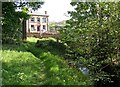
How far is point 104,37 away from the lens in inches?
156

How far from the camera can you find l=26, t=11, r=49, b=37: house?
336 centimetres

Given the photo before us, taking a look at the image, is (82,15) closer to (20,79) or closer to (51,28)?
(51,28)

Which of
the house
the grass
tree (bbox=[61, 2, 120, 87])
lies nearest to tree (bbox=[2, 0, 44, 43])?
the house

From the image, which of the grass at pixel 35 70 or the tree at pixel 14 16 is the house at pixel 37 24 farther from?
the grass at pixel 35 70

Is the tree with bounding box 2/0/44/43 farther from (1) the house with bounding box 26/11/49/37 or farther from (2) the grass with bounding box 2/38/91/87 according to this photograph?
(2) the grass with bounding box 2/38/91/87

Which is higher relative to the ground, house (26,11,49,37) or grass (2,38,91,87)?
house (26,11,49,37)

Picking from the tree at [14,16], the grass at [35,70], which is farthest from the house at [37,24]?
the grass at [35,70]

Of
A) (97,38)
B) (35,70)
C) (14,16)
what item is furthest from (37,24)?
(97,38)

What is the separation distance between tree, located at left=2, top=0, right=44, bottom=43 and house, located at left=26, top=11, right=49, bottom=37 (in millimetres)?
84

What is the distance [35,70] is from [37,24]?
72 centimetres

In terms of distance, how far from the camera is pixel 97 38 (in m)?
3.99

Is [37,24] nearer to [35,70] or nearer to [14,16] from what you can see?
[14,16]

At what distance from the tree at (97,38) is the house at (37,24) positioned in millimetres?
508

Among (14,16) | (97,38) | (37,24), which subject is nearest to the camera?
(37,24)
